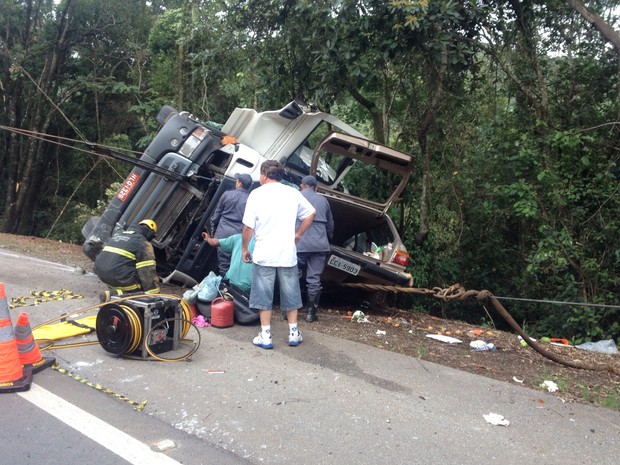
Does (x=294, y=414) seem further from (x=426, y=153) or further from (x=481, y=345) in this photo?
(x=426, y=153)

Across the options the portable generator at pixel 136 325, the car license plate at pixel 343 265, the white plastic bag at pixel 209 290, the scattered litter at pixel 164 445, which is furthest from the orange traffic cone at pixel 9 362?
the car license plate at pixel 343 265

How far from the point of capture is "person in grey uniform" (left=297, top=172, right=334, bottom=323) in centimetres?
686

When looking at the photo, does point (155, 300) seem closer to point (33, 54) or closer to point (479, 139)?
point (479, 139)

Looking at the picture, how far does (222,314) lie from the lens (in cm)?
612

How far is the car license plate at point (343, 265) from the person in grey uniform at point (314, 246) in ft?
1.52

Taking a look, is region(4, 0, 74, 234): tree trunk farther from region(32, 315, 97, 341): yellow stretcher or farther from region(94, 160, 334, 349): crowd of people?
region(32, 315, 97, 341): yellow stretcher

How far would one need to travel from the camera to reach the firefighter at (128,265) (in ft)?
21.2

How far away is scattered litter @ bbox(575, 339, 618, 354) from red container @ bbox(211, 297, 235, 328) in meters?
4.39

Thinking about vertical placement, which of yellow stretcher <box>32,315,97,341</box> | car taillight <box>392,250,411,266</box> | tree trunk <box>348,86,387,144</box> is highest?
tree trunk <box>348,86,387,144</box>

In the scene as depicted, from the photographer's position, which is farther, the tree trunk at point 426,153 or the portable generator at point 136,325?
the tree trunk at point 426,153

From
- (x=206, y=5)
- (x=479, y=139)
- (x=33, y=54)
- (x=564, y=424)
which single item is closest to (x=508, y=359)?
(x=564, y=424)

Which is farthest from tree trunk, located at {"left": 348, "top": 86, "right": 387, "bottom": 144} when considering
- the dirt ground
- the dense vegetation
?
the dirt ground

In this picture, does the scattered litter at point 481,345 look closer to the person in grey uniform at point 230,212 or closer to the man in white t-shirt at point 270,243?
the man in white t-shirt at point 270,243

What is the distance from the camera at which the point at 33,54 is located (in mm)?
17078
